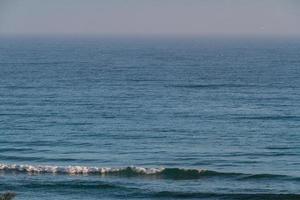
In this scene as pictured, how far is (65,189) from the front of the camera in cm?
4469

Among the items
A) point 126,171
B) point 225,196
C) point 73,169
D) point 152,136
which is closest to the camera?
point 225,196

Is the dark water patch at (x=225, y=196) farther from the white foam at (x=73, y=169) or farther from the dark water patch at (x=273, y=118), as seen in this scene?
the dark water patch at (x=273, y=118)

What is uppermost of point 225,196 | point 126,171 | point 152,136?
point 152,136

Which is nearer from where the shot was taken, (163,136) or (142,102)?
(163,136)

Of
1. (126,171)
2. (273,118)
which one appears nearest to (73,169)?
(126,171)

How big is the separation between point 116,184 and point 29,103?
34.8 metres

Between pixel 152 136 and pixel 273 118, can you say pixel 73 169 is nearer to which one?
pixel 152 136

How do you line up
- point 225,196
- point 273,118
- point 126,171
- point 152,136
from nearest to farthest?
point 225,196 < point 126,171 < point 152,136 < point 273,118

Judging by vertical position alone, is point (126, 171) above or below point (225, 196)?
above

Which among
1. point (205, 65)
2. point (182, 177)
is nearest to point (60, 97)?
point (182, 177)

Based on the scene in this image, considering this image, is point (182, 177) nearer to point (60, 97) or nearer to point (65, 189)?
point (65, 189)

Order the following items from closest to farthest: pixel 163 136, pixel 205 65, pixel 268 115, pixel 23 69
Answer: pixel 163 136
pixel 268 115
pixel 23 69
pixel 205 65

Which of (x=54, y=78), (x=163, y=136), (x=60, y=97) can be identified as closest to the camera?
(x=163, y=136)

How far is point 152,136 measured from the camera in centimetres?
6141
